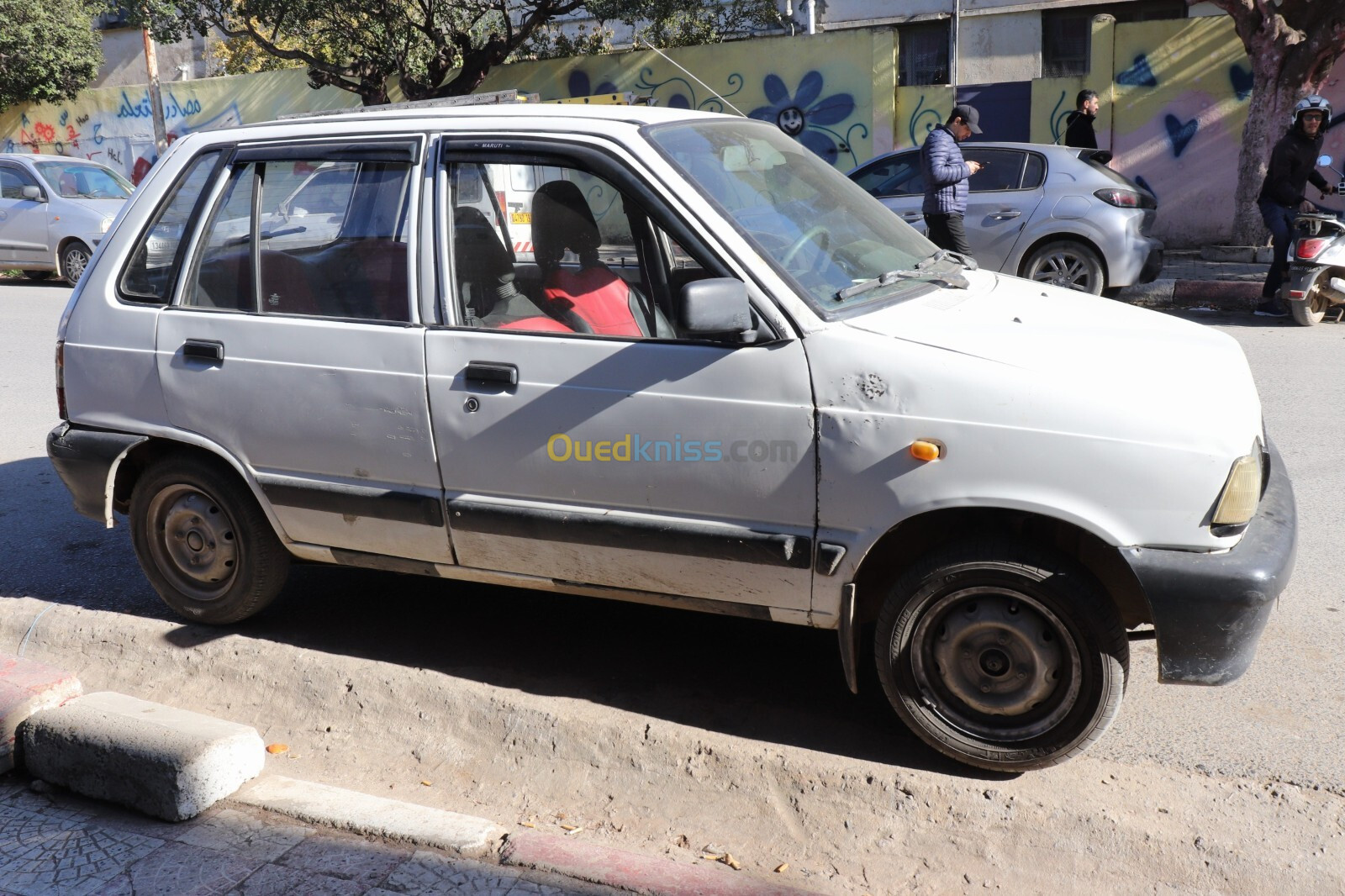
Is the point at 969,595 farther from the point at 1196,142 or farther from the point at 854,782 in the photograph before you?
the point at 1196,142

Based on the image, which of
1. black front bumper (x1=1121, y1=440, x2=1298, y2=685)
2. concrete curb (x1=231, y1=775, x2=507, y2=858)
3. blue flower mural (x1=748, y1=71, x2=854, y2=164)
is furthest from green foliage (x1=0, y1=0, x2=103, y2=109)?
black front bumper (x1=1121, y1=440, x2=1298, y2=685)

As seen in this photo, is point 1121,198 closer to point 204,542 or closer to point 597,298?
point 597,298

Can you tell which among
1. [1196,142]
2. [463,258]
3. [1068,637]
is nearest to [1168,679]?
[1068,637]

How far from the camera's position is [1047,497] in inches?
121

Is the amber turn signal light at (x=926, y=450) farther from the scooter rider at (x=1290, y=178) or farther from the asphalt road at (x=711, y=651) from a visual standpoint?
the scooter rider at (x=1290, y=178)

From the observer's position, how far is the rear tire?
9.99 m

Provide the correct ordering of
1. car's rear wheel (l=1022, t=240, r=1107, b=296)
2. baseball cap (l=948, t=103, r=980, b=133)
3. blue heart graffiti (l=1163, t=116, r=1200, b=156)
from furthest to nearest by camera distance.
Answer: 1. blue heart graffiti (l=1163, t=116, r=1200, b=156)
2. car's rear wheel (l=1022, t=240, r=1107, b=296)
3. baseball cap (l=948, t=103, r=980, b=133)

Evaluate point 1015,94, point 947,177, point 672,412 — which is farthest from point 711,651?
point 1015,94

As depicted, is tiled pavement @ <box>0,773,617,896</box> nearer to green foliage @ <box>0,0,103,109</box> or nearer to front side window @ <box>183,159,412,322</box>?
front side window @ <box>183,159,412,322</box>

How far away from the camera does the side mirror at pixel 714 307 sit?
3197mm

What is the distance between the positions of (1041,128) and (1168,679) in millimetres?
14872

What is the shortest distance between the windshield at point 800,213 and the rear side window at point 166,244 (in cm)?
174

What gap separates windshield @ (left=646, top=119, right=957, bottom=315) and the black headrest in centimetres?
33

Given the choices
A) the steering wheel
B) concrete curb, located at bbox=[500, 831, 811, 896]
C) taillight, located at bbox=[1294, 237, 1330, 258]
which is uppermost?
the steering wheel
